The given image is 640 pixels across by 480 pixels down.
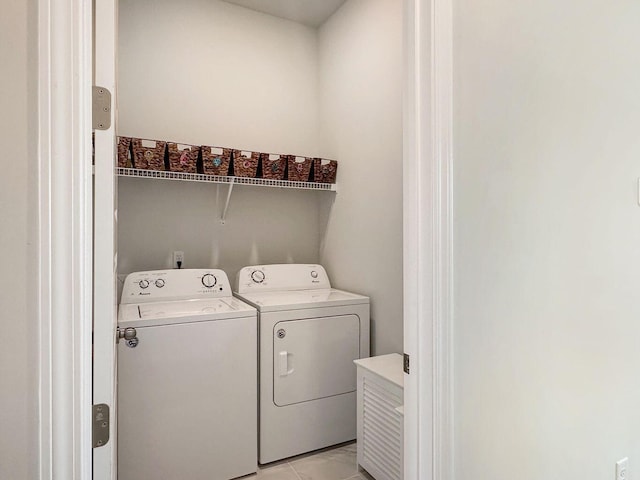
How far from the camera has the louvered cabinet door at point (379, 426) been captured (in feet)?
5.93

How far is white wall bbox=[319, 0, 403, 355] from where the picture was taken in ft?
7.53

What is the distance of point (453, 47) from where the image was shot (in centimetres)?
108

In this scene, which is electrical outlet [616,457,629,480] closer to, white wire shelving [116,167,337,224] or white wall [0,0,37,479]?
white wall [0,0,37,479]

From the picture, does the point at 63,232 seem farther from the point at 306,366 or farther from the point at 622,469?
the point at 622,469

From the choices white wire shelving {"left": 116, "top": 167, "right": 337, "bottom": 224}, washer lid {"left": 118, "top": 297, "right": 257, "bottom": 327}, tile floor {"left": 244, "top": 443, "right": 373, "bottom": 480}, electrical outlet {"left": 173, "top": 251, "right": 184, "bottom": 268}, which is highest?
white wire shelving {"left": 116, "top": 167, "right": 337, "bottom": 224}

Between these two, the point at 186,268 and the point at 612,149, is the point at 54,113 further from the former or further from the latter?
the point at 186,268

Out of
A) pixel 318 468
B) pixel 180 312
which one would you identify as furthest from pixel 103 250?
pixel 318 468

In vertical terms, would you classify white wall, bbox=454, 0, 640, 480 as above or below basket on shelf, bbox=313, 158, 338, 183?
below

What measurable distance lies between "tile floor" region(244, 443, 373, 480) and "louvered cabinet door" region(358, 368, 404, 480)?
0.38ft

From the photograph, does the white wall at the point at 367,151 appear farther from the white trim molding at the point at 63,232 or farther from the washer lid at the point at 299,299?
the white trim molding at the point at 63,232

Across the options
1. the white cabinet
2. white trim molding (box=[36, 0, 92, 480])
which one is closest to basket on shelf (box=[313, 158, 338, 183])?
the white cabinet

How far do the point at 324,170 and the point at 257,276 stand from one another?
915 mm

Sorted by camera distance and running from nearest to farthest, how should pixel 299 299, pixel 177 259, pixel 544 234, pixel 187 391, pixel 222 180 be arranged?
pixel 544 234
pixel 187 391
pixel 299 299
pixel 222 180
pixel 177 259

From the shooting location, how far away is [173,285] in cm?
235
